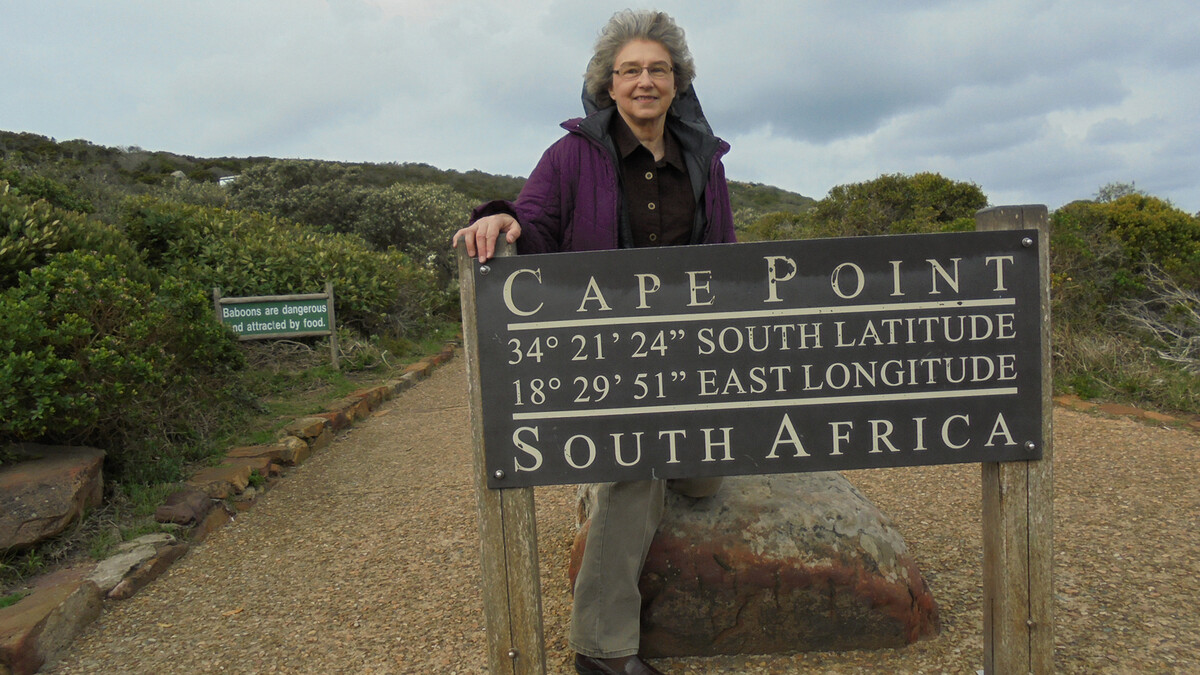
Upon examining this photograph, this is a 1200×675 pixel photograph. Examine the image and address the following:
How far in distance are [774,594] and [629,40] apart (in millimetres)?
1819

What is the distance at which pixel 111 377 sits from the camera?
3744mm

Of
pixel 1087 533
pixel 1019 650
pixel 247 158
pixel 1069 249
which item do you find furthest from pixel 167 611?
pixel 247 158

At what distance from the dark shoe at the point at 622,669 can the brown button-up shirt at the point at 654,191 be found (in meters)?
1.27

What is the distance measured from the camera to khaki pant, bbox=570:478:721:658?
230cm

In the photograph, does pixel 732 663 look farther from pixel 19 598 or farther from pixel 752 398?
pixel 19 598

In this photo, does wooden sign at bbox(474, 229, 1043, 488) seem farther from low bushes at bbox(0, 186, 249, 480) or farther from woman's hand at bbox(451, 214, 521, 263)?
low bushes at bbox(0, 186, 249, 480)

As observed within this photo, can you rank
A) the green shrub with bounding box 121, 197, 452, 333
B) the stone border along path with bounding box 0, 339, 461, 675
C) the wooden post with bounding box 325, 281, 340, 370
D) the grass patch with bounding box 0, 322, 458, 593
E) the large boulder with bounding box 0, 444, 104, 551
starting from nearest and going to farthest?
the stone border along path with bounding box 0, 339, 461, 675
the large boulder with bounding box 0, 444, 104, 551
the grass patch with bounding box 0, 322, 458, 593
the wooden post with bounding box 325, 281, 340, 370
the green shrub with bounding box 121, 197, 452, 333

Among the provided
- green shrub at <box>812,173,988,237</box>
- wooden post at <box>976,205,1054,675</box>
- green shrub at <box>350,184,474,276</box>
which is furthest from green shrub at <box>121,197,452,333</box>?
wooden post at <box>976,205,1054,675</box>

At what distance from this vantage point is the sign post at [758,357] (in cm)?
198

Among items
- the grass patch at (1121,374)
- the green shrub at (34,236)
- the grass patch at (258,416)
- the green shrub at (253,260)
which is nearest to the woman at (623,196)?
the grass patch at (258,416)

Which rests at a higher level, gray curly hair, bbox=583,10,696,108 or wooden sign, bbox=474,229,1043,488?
gray curly hair, bbox=583,10,696,108

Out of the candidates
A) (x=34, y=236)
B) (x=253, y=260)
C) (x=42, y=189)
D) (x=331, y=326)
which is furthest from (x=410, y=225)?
(x=34, y=236)

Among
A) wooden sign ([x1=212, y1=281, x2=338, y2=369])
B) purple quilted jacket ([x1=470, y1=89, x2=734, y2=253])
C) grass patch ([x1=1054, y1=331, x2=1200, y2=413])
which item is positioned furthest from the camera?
wooden sign ([x1=212, y1=281, x2=338, y2=369])

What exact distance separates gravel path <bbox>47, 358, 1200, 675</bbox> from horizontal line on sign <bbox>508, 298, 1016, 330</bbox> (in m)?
1.21
